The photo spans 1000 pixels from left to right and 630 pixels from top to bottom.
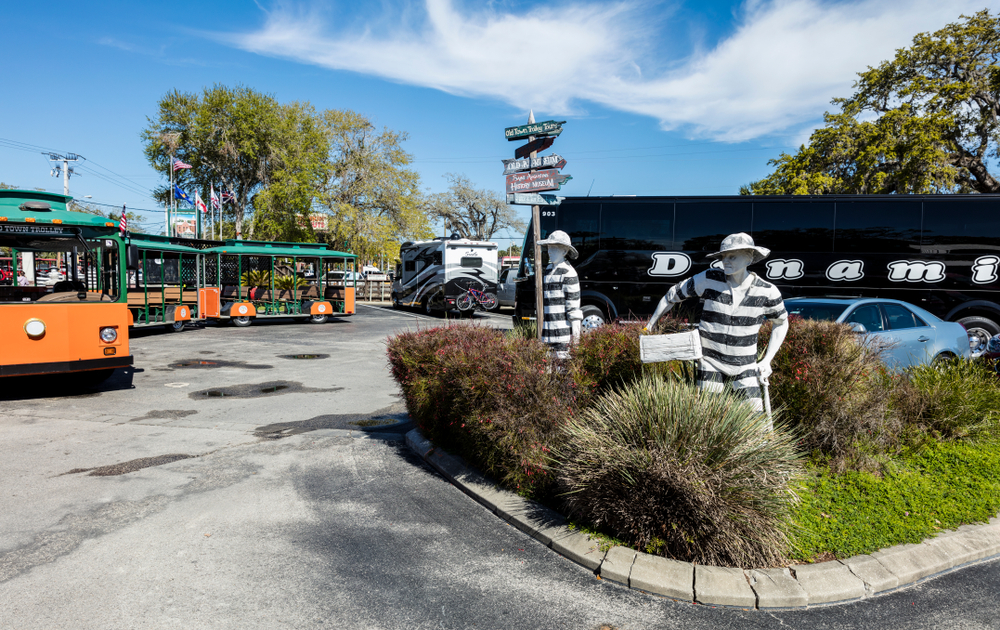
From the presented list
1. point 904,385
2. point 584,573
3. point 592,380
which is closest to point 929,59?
point 904,385

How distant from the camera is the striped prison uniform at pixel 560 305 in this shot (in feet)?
20.6

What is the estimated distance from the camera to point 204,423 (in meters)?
7.27

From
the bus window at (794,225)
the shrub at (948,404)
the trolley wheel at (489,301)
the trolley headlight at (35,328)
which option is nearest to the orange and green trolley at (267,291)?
the trolley wheel at (489,301)

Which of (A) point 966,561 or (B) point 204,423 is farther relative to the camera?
(B) point 204,423

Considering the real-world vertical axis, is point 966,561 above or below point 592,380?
below

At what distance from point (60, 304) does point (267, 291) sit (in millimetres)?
13473

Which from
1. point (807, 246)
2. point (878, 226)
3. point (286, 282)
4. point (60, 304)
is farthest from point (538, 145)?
point (286, 282)

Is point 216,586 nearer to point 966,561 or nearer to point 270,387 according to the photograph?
point 966,561

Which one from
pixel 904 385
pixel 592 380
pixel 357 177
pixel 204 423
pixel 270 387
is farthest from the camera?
pixel 357 177

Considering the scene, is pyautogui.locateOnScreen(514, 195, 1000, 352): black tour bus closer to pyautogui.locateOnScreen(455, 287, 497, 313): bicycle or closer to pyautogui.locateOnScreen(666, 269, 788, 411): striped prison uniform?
pyautogui.locateOnScreen(666, 269, 788, 411): striped prison uniform

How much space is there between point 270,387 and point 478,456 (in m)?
5.67

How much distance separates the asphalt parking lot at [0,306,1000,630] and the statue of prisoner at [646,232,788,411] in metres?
1.63

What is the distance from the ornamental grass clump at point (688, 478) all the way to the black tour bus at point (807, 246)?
27.0ft

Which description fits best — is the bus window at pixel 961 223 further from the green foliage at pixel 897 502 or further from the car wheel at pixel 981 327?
the green foliage at pixel 897 502
